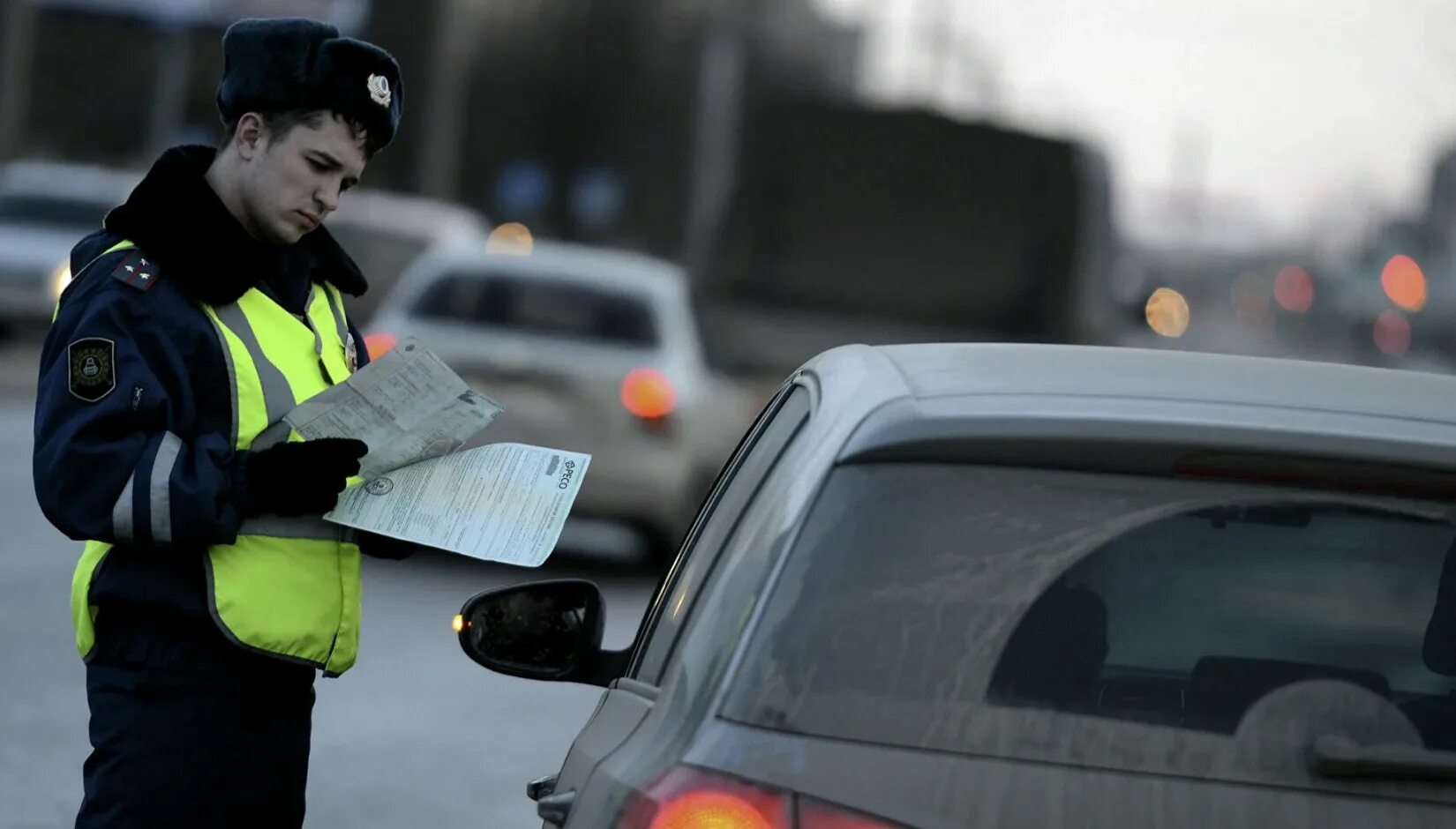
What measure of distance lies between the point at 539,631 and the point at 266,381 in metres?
0.56

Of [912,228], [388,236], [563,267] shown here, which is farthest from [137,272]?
[388,236]

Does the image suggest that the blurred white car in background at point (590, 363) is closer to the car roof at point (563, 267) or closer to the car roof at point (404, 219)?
the car roof at point (563, 267)

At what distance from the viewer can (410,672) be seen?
10.0 metres

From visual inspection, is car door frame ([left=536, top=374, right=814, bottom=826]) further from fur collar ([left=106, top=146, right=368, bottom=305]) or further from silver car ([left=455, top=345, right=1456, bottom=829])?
fur collar ([left=106, top=146, right=368, bottom=305])

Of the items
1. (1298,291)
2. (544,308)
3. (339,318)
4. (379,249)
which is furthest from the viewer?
(1298,291)

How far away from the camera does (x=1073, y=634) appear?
282 centimetres

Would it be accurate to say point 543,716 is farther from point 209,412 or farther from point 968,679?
point 968,679

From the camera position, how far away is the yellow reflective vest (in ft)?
12.2

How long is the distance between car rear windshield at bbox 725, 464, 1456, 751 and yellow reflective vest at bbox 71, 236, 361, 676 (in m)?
1.16

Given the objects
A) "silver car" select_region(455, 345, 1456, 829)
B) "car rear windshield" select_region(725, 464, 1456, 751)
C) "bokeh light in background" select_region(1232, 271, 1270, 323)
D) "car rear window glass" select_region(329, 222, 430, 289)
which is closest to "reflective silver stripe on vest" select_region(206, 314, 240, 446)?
"silver car" select_region(455, 345, 1456, 829)

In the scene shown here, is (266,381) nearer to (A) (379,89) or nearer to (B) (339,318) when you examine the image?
(B) (339,318)

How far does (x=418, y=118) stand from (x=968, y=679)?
4551 cm

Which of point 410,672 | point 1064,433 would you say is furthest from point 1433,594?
point 410,672

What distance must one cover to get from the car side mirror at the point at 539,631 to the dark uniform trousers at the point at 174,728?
1.03 feet
